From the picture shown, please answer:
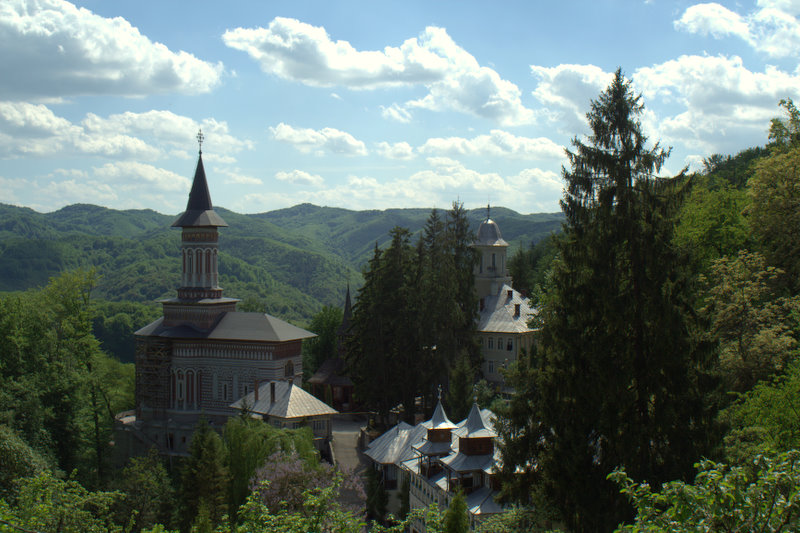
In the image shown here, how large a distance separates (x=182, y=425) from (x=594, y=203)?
105ft

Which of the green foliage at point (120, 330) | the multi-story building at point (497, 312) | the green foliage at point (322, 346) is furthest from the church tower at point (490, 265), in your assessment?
the green foliage at point (120, 330)

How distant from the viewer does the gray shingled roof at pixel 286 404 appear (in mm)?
39094

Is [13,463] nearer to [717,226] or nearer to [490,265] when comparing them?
[717,226]

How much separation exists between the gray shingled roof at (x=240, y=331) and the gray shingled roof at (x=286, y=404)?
3994mm

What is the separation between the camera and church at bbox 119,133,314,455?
1760 inches

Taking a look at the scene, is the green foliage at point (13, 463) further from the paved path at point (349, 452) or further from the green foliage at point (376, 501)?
the green foliage at point (376, 501)

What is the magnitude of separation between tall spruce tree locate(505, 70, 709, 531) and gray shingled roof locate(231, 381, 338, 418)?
21.9 metres

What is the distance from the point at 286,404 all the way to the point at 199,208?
55.1 ft

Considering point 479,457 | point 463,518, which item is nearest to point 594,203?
point 463,518

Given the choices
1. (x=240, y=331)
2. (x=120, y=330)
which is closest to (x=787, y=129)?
(x=240, y=331)

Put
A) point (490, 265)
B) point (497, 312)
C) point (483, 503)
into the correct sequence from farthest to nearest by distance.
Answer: point (490, 265) < point (497, 312) < point (483, 503)

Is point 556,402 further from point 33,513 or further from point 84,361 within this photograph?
point 84,361

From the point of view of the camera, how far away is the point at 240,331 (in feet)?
150

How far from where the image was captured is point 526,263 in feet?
276
